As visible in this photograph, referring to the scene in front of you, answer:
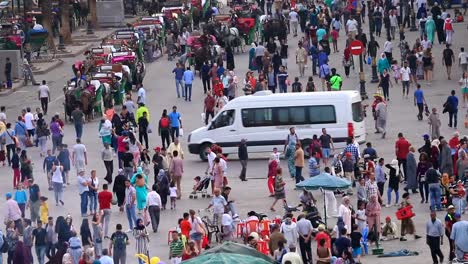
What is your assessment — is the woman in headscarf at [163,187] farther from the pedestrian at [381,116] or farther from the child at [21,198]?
the pedestrian at [381,116]

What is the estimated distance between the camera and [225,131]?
48531 millimetres

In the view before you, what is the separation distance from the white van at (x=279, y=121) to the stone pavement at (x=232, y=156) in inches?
21.8

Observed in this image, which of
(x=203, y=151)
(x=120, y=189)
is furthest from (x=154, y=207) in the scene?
(x=203, y=151)

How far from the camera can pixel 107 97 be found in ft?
185

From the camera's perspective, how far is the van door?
159ft

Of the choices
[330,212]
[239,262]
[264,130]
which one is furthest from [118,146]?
[239,262]

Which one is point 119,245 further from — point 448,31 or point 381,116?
point 448,31

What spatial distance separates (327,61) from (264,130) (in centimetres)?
1298

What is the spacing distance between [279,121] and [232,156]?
1.66 m

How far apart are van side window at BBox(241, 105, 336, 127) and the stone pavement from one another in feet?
3.20

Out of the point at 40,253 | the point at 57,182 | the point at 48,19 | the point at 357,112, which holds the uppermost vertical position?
the point at 48,19

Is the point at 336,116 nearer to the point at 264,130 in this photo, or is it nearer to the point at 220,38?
the point at 264,130

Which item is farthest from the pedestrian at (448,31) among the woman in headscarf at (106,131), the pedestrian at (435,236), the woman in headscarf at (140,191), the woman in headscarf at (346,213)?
the pedestrian at (435,236)

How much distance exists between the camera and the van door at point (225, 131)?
48438mm
